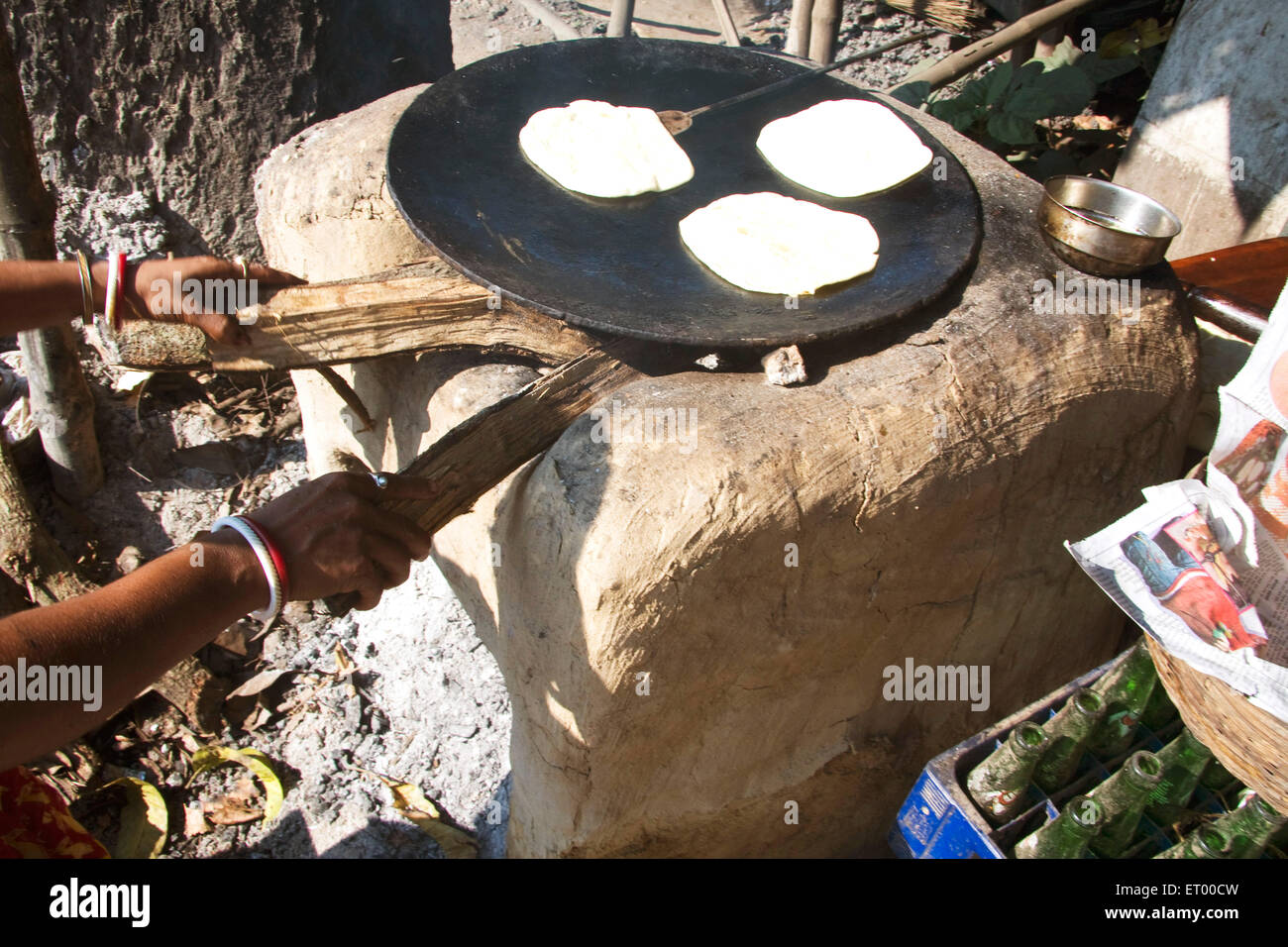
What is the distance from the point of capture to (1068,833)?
1.94 metres

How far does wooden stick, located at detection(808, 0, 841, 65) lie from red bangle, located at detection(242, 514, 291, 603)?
3.94m

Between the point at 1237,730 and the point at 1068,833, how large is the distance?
0.52 meters

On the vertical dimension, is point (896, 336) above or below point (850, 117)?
below

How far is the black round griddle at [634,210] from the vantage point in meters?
2.03

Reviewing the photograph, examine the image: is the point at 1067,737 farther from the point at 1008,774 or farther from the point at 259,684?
the point at 259,684

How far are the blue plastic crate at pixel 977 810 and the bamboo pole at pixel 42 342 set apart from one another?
2779 mm

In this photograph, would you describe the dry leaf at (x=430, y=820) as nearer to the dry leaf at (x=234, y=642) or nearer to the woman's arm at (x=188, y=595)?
the dry leaf at (x=234, y=642)

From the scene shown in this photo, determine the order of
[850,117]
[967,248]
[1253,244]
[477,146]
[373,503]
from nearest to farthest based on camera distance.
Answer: [373,503] → [967,248] → [477,146] → [850,117] → [1253,244]

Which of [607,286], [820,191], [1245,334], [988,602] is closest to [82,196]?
[607,286]

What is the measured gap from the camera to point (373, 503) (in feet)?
5.78

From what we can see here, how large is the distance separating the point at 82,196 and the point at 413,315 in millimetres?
2295

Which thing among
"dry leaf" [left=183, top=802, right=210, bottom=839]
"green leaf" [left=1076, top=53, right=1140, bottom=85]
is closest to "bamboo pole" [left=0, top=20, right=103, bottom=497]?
"dry leaf" [left=183, top=802, right=210, bottom=839]
